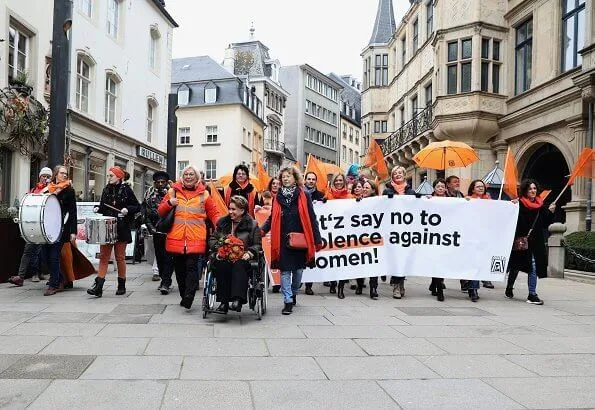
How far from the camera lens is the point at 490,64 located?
74.4 ft

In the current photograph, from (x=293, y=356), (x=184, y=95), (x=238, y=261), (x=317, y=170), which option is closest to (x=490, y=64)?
(x=317, y=170)

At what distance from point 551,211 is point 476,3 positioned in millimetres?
15861

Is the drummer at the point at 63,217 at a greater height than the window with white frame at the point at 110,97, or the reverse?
the window with white frame at the point at 110,97

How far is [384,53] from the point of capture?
45.7 m

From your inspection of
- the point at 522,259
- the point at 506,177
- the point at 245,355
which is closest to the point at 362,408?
the point at 245,355

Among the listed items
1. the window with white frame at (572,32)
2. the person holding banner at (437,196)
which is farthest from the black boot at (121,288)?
the window with white frame at (572,32)

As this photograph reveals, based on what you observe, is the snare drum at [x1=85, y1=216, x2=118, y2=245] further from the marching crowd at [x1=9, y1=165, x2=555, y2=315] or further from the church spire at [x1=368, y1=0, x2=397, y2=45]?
the church spire at [x1=368, y1=0, x2=397, y2=45]

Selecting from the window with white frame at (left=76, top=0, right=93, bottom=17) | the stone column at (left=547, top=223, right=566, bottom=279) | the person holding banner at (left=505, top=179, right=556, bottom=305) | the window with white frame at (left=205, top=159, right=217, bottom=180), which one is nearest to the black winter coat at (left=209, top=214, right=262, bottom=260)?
the person holding banner at (left=505, top=179, right=556, bottom=305)

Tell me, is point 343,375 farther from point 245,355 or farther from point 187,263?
point 187,263

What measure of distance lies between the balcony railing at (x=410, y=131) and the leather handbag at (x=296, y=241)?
1990 cm

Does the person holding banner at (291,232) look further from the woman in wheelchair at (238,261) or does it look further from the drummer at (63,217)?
the drummer at (63,217)

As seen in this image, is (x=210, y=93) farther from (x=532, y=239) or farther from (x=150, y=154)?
(x=532, y=239)

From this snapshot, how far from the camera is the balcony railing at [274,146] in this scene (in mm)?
62031

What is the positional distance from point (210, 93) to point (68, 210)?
4487 centimetres
